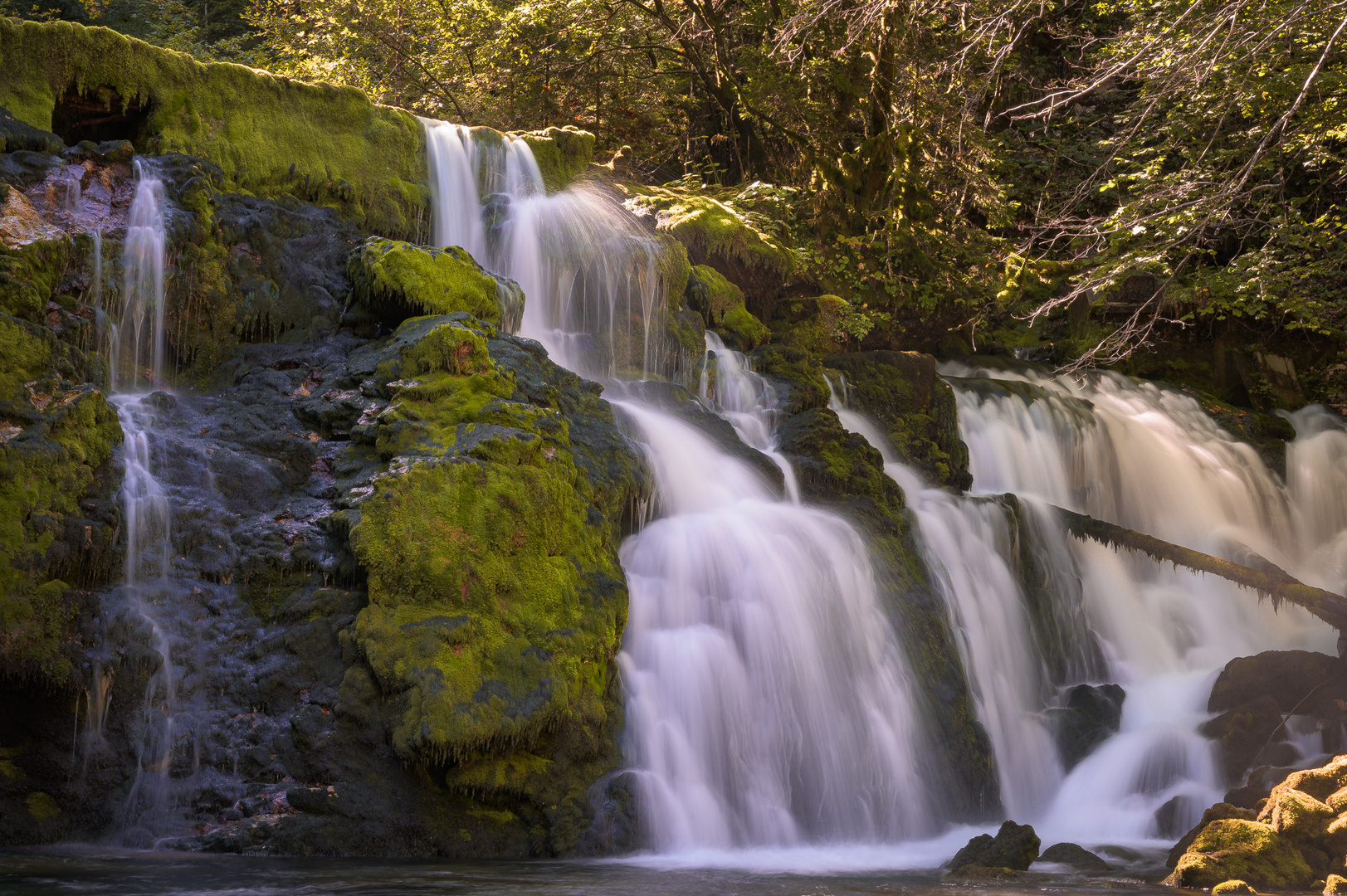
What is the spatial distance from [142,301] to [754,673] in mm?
5278

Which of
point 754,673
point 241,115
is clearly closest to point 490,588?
point 754,673

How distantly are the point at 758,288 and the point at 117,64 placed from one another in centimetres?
726

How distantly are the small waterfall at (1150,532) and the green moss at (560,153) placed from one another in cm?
564

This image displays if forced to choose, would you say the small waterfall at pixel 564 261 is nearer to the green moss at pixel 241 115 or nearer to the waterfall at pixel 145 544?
the green moss at pixel 241 115

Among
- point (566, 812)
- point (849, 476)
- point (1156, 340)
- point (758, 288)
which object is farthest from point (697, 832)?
point (1156, 340)

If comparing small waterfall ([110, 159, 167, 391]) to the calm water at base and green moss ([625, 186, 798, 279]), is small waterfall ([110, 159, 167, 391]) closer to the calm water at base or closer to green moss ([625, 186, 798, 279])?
the calm water at base

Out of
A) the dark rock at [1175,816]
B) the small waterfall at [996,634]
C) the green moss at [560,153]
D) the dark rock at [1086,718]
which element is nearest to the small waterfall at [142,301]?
the green moss at [560,153]

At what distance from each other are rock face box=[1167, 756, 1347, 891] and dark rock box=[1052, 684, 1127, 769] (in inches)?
111

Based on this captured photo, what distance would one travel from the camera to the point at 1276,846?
16.8ft

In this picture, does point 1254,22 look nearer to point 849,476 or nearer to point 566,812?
point 849,476

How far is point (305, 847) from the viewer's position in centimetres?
520

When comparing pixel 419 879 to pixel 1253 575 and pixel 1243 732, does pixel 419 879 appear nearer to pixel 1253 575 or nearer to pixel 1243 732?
pixel 1243 732

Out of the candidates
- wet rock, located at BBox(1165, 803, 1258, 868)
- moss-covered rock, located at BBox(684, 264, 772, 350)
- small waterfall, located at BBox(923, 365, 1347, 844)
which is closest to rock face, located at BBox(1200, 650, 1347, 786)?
small waterfall, located at BBox(923, 365, 1347, 844)

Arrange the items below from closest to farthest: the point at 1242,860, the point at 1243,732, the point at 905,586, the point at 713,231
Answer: the point at 1242,860 → the point at 1243,732 → the point at 905,586 → the point at 713,231
